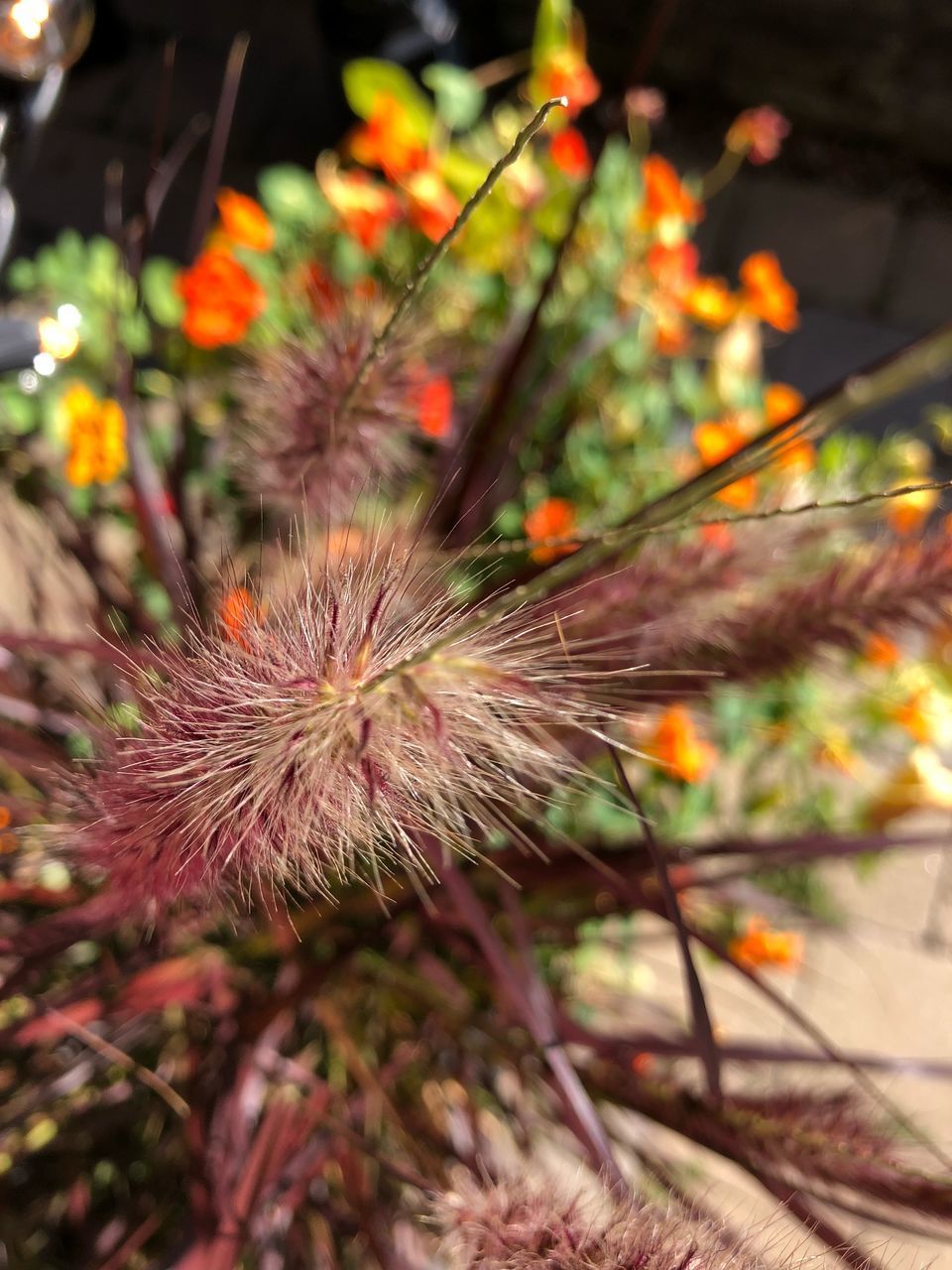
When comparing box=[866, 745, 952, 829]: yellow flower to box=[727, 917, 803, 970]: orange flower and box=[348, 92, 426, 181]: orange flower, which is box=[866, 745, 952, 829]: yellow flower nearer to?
box=[727, 917, 803, 970]: orange flower

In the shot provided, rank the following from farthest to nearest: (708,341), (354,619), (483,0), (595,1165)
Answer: (483,0), (708,341), (595,1165), (354,619)

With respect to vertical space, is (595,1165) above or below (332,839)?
below

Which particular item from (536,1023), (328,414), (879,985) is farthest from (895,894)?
(328,414)

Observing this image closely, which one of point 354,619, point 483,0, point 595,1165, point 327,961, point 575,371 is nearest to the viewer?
point 354,619

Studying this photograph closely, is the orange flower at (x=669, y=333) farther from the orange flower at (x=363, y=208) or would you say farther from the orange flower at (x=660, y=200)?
the orange flower at (x=363, y=208)

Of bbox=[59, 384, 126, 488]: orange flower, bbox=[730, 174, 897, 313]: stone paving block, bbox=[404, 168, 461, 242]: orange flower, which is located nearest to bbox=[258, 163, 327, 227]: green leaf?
bbox=[404, 168, 461, 242]: orange flower

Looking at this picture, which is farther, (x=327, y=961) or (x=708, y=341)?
(x=708, y=341)

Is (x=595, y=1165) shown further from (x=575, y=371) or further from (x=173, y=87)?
(x=173, y=87)

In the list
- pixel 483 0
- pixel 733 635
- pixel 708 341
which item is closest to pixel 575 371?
pixel 708 341
